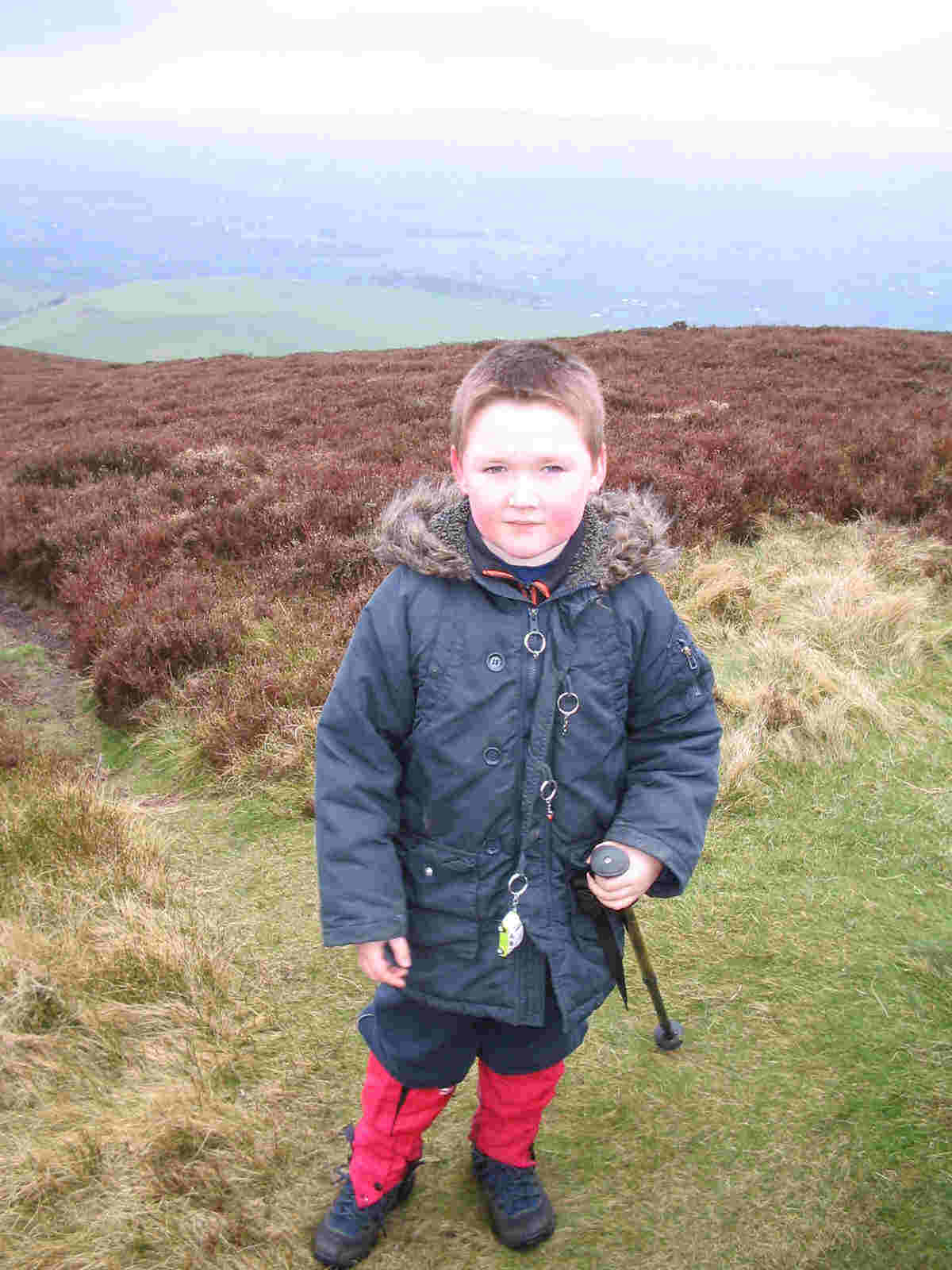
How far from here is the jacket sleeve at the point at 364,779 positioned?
1861 mm

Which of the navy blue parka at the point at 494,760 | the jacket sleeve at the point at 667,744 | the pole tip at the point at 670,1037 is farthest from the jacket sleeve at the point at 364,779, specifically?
the pole tip at the point at 670,1037

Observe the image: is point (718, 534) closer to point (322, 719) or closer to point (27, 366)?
point (322, 719)

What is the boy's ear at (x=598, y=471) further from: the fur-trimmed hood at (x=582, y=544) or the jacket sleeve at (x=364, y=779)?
the jacket sleeve at (x=364, y=779)

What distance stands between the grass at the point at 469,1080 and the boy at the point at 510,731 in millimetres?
672

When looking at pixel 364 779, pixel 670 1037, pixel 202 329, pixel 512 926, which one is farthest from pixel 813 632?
pixel 202 329

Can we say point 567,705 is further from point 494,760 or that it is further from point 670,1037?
point 670,1037

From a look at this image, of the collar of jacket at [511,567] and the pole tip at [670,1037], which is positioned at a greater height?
the collar of jacket at [511,567]

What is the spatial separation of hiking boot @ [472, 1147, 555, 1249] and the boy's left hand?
920mm

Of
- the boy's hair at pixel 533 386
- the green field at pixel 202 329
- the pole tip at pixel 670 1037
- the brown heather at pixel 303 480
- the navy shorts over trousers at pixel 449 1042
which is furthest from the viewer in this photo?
the green field at pixel 202 329

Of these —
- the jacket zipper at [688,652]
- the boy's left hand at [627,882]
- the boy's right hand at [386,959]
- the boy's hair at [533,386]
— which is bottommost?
the boy's right hand at [386,959]

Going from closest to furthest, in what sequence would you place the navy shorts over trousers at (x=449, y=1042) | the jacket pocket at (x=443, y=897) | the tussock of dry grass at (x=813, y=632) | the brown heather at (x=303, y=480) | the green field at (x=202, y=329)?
the jacket pocket at (x=443, y=897)
the navy shorts over trousers at (x=449, y=1042)
the tussock of dry grass at (x=813, y=632)
the brown heather at (x=303, y=480)
the green field at (x=202, y=329)

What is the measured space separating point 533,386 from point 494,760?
2.75 feet

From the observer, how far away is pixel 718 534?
7.57 meters

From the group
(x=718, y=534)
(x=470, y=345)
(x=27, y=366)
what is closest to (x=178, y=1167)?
(x=718, y=534)
